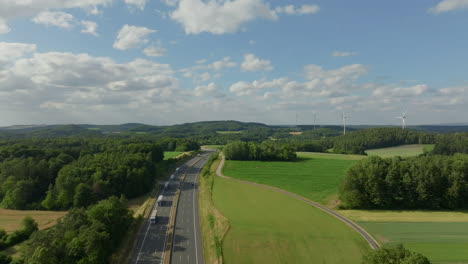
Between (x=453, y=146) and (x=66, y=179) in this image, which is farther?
(x=453, y=146)

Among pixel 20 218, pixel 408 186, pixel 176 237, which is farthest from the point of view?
pixel 20 218

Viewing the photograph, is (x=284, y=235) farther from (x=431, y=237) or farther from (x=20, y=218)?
(x=20, y=218)

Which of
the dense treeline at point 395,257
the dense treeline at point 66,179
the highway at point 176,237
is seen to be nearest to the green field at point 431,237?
the dense treeline at point 395,257

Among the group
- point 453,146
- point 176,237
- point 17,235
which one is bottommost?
point 17,235

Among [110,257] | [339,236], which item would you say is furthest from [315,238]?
[110,257]

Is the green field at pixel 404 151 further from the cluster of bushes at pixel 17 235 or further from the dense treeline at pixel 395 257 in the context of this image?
the cluster of bushes at pixel 17 235

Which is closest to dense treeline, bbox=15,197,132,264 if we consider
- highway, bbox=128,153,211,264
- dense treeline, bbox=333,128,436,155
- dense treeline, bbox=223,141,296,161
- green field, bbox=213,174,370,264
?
highway, bbox=128,153,211,264

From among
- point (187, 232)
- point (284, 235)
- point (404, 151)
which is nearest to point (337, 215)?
point (284, 235)

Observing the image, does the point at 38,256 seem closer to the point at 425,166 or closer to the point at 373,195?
the point at 373,195
